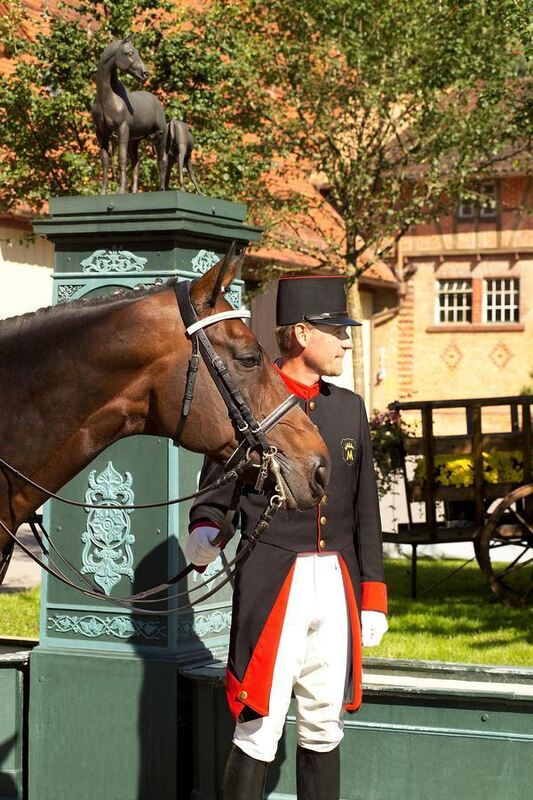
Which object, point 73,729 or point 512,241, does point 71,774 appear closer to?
point 73,729

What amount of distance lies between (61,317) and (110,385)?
0.82ft

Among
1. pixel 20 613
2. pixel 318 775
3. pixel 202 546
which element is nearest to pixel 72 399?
pixel 202 546

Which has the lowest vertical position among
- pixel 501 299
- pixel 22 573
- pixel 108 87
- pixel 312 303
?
pixel 22 573

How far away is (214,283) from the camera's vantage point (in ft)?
11.6

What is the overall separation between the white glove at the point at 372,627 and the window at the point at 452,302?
34.5 metres

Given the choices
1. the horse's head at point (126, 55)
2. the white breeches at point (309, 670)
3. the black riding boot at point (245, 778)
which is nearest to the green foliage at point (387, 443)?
the horse's head at point (126, 55)

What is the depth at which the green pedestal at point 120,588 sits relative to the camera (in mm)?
5000

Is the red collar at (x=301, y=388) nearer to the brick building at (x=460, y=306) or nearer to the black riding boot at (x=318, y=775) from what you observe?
the black riding boot at (x=318, y=775)

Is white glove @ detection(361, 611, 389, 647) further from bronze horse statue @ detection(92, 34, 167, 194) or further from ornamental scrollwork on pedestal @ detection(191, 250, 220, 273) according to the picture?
bronze horse statue @ detection(92, 34, 167, 194)

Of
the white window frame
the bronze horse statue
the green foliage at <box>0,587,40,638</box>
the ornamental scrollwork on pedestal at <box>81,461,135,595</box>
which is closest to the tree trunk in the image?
the green foliage at <box>0,587,40,638</box>

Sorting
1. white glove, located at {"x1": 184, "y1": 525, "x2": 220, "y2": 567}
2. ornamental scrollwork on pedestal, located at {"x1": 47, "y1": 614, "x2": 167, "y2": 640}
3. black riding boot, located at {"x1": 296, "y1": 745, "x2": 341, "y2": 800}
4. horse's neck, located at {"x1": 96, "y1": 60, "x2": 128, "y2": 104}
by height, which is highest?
horse's neck, located at {"x1": 96, "y1": 60, "x2": 128, "y2": 104}

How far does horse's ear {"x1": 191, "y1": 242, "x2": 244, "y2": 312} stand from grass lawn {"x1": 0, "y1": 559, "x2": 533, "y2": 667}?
215 inches

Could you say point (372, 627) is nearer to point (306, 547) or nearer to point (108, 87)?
point (306, 547)

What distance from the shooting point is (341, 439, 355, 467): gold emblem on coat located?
445 centimetres
